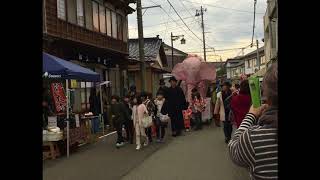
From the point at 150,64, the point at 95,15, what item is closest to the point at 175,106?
the point at 95,15

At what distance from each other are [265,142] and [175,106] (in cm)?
1481

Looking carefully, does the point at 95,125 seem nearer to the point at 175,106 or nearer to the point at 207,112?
the point at 175,106

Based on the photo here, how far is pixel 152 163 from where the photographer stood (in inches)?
441

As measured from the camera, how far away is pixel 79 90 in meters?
22.1

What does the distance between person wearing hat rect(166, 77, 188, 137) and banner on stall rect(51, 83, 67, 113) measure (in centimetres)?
435

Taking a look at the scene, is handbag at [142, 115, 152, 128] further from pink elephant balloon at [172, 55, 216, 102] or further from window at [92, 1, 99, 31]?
window at [92, 1, 99, 31]

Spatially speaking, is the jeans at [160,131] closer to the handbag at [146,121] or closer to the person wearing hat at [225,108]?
the handbag at [146,121]

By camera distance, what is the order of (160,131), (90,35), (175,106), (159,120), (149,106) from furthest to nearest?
1. (90,35)
2. (175,106)
3. (160,131)
4. (159,120)
5. (149,106)

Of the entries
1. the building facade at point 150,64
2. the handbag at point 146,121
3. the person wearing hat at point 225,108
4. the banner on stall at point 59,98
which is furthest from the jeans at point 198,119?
the building facade at point 150,64

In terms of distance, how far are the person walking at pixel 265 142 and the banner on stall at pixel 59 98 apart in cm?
1106

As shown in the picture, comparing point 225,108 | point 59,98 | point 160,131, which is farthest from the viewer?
point 160,131

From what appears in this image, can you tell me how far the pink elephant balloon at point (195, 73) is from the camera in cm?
2078
